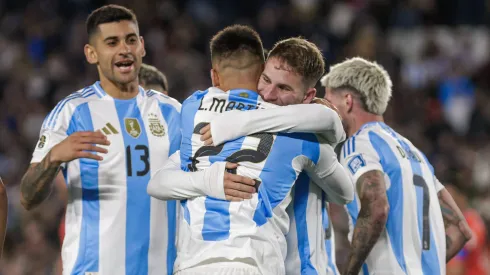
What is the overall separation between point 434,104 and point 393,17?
202 cm

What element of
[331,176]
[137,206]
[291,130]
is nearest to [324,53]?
[137,206]

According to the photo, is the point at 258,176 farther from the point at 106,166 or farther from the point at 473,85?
the point at 473,85

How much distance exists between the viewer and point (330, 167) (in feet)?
14.8

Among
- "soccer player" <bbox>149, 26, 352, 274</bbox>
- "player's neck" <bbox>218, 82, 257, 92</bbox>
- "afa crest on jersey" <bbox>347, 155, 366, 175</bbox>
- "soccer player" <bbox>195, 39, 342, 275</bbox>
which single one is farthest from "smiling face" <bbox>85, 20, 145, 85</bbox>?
"afa crest on jersey" <bbox>347, 155, 366, 175</bbox>

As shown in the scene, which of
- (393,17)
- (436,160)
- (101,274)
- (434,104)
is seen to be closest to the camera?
(101,274)

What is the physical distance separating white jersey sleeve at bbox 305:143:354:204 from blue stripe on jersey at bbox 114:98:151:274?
3.70 feet

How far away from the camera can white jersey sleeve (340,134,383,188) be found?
5.40m

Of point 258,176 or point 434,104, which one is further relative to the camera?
point 434,104

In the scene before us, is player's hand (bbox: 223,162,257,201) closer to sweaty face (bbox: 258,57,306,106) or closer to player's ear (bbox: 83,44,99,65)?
sweaty face (bbox: 258,57,306,106)

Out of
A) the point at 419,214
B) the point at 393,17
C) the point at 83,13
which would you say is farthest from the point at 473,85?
the point at 419,214

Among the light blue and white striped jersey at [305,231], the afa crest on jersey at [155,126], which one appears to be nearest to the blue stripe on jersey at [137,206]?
the afa crest on jersey at [155,126]

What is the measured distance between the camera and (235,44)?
4465 mm

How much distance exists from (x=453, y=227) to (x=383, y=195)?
80 cm

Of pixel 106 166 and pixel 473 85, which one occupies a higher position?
pixel 106 166
